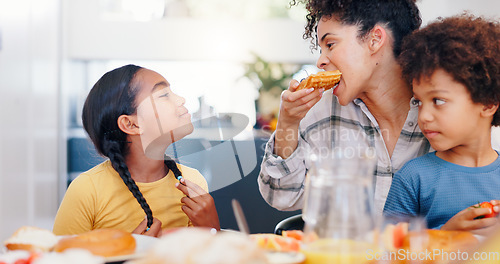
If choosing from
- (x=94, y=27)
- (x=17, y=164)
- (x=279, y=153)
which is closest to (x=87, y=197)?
(x=279, y=153)

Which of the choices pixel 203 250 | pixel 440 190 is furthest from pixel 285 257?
pixel 440 190

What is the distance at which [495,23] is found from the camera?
1270mm

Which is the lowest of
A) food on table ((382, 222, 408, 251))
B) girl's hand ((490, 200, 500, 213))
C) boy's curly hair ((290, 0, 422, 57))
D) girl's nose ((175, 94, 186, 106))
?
food on table ((382, 222, 408, 251))

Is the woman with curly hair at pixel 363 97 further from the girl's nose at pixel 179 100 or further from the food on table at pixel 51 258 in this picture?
the food on table at pixel 51 258

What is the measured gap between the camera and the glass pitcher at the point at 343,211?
0.62 m

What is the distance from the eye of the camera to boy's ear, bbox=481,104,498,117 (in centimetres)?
117

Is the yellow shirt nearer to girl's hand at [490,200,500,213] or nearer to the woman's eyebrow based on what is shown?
the woman's eyebrow

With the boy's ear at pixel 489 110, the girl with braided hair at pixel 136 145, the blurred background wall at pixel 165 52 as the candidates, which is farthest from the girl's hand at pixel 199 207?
the blurred background wall at pixel 165 52

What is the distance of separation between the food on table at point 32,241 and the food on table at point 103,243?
0.02 meters

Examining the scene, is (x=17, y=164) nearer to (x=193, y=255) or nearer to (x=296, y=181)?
(x=296, y=181)

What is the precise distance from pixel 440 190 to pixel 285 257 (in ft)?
2.14

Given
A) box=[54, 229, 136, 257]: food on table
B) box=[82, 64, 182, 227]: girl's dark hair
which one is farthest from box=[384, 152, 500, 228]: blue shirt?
box=[82, 64, 182, 227]: girl's dark hair

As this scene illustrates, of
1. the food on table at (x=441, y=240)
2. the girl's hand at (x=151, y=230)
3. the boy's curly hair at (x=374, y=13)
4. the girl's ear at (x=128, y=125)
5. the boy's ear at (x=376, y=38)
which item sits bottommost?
the girl's hand at (x=151, y=230)

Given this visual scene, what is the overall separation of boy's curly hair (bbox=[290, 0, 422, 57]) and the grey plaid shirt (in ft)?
0.75
